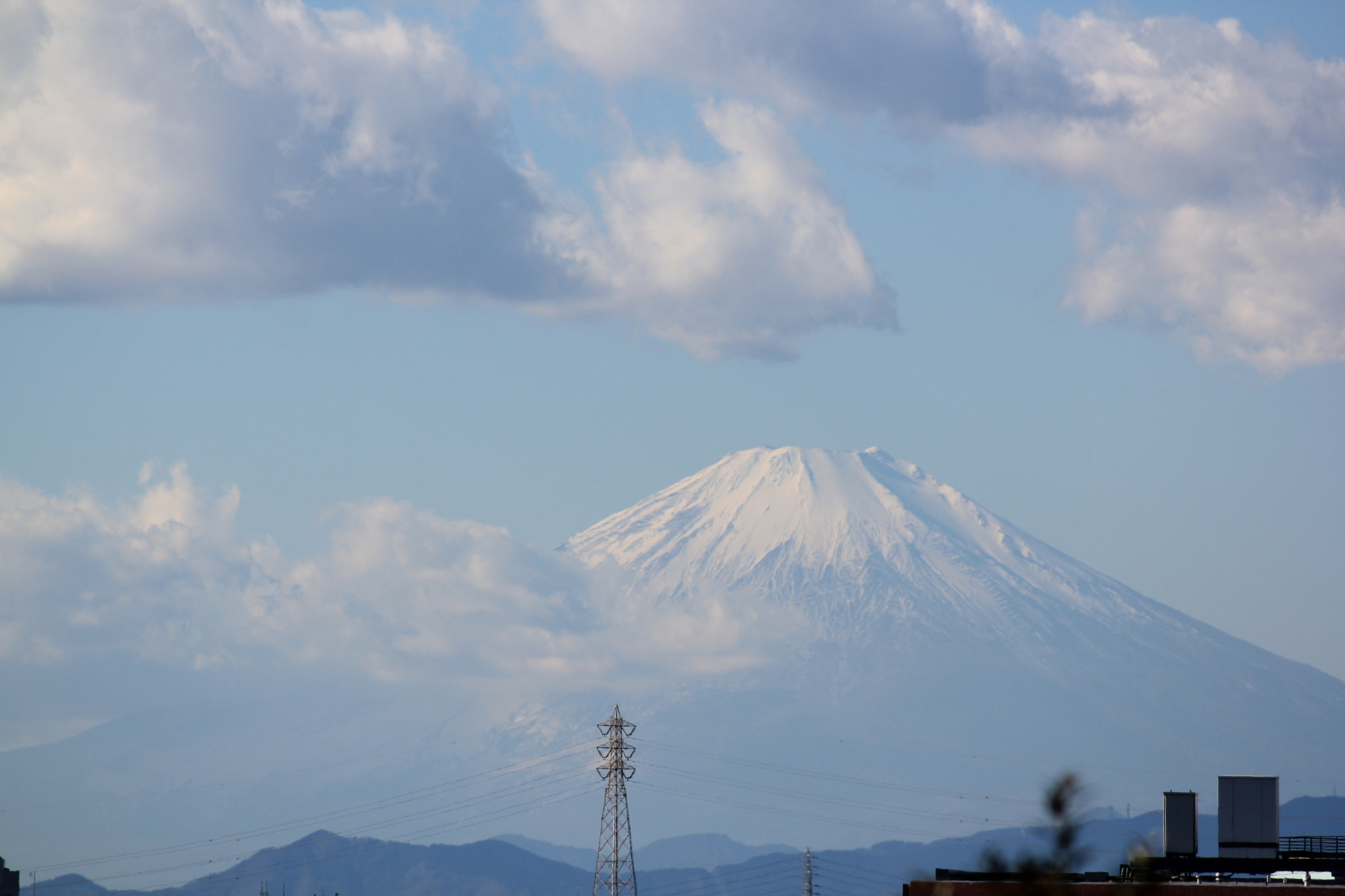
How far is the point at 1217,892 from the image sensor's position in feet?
105

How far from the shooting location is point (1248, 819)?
128 ft

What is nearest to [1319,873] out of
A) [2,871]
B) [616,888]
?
[616,888]

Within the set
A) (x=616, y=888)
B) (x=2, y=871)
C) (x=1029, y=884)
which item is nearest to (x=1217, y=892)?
(x=1029, y=884)

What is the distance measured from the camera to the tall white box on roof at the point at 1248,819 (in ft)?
128

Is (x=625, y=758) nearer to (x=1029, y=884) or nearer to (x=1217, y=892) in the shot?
(x=1217, y=892)

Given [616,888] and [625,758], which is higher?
[625,758]

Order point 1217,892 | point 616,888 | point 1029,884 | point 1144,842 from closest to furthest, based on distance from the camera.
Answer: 1. point 1029,884
2. point 1144,842
3. point 1217,892
4. point 616,888

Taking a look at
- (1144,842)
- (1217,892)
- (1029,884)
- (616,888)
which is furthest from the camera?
(616,888)

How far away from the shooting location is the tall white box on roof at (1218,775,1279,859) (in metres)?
38.9

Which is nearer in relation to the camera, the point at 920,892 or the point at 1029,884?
the point at 1029,884

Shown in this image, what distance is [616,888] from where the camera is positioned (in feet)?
253

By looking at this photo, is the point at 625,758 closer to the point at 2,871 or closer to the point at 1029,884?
the point at 2,871

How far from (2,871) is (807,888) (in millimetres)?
44427

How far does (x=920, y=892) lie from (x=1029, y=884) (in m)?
20.8
